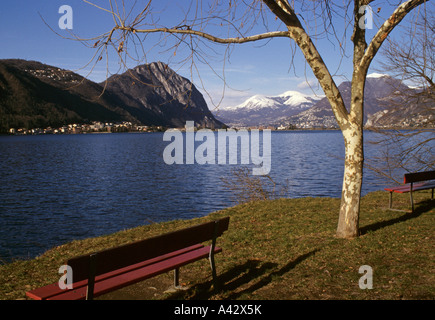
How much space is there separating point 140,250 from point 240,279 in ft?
6.82

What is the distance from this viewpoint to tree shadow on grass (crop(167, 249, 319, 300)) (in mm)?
5434

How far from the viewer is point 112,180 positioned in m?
35.5

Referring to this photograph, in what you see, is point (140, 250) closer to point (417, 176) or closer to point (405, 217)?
point (405, 217)

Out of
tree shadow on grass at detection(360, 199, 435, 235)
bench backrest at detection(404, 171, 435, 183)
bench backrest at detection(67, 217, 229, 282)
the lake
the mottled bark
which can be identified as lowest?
the lake

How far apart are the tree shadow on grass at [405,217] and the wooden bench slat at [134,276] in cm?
419

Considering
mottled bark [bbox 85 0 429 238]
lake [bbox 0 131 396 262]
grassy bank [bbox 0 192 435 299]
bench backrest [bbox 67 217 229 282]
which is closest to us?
bench backrest [bbox 67 217 229 282]

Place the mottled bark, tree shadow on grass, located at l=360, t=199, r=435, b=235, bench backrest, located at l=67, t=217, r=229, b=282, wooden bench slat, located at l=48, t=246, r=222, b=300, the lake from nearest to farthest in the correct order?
bench backrest, located at l=67, t=217, r=229, b=282 → wooden bench slat, located at l=48, t=246, r=222, b=300 → the mottled bark → tree shadow on grass, located at l=360, t=199, r=435, b=235 → the lake

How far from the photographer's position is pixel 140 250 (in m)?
4.46

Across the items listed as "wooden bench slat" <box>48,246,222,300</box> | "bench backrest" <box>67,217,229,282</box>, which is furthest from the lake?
"bench backrest" <box>67,217,229,282</box>

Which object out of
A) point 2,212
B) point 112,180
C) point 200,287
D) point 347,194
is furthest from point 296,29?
point 112,180

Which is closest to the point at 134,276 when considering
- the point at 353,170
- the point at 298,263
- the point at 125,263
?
the point at 125,263

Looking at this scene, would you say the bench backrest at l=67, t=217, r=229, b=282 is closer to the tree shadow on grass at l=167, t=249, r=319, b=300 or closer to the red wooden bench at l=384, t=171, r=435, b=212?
the tree shadow on grass at l=167, t=249, r=319, b=300

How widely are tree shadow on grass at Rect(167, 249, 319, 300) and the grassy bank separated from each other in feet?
0.04
